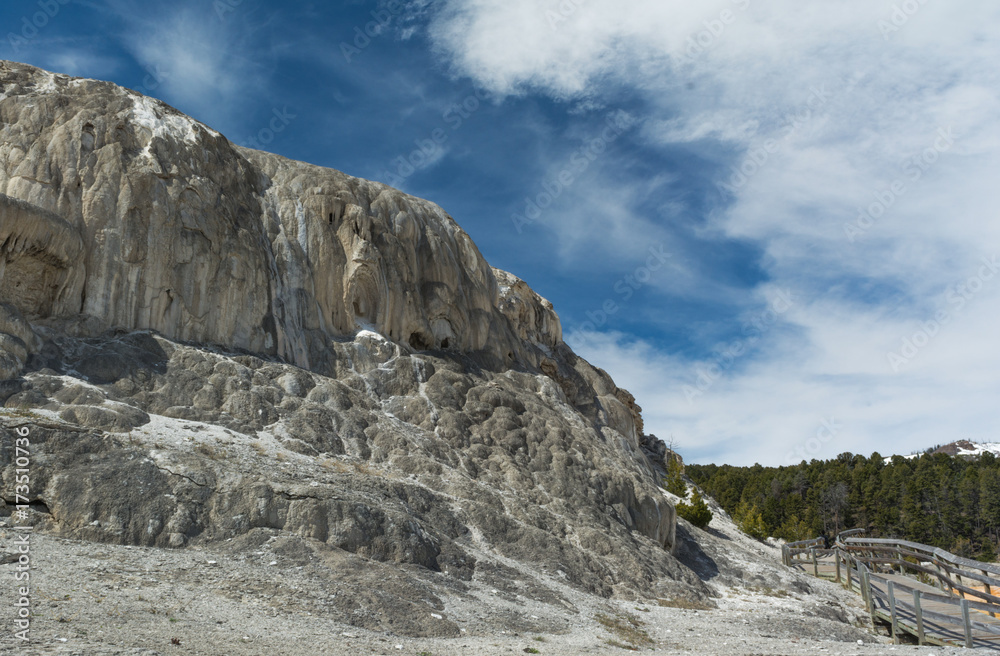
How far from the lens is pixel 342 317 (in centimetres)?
3597

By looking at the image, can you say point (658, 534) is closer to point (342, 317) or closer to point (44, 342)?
point (342, 317)

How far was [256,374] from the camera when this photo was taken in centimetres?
2903

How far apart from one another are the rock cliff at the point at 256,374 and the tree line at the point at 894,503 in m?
45.5

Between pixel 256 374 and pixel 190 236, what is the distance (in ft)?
24.3

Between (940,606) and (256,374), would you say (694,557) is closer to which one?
(940,606)

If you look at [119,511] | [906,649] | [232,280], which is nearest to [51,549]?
[119,511]

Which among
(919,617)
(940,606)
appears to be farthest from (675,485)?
(919,617)

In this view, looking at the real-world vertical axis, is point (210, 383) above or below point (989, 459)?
below

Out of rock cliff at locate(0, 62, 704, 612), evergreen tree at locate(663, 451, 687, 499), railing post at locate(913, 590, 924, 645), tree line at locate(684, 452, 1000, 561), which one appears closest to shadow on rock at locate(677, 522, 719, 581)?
rock cliff at locate(0, 62, 704, 612)

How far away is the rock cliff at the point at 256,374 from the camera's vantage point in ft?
66.5

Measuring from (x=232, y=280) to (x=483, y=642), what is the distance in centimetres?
2219

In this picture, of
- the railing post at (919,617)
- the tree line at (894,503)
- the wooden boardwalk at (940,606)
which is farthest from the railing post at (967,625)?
the tree line at (894,503)

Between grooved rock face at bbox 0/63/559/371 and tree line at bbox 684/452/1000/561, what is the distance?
49791 millimetres

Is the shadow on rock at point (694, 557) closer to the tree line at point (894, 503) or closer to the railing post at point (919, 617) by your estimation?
the railing post at point (919, 617)
